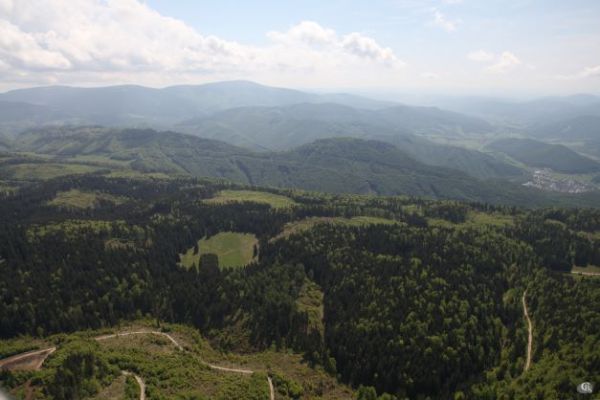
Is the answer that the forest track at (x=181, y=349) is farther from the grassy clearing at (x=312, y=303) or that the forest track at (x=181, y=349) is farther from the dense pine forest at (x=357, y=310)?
the grassy clearing at (x=312, y=303)

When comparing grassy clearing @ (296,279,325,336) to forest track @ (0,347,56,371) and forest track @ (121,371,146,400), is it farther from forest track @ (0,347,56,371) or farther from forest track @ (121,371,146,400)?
forest track @ (0,347,56,371)

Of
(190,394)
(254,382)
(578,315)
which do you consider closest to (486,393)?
(578,315)

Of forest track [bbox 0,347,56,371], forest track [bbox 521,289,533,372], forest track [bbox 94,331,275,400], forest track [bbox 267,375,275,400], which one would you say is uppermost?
forest track [bbox 521,289,533,372]

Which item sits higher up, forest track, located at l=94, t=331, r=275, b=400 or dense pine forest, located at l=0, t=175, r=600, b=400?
dense pine forest, located at l=0, t=175, r=600, b=400

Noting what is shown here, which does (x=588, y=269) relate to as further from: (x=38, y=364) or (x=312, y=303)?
(x=38, y=364)

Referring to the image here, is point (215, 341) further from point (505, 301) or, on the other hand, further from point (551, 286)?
point (551, 286)

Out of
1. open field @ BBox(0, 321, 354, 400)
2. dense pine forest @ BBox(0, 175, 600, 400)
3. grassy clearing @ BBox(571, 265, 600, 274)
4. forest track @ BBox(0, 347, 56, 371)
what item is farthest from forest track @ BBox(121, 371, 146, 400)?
grassy clearing @ BBox(571, 265, 600, 274)

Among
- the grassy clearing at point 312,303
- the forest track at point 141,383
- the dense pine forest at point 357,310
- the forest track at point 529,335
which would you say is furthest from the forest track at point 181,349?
the forest track at point 529,335

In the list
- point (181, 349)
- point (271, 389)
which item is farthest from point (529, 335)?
point (181, 349)
